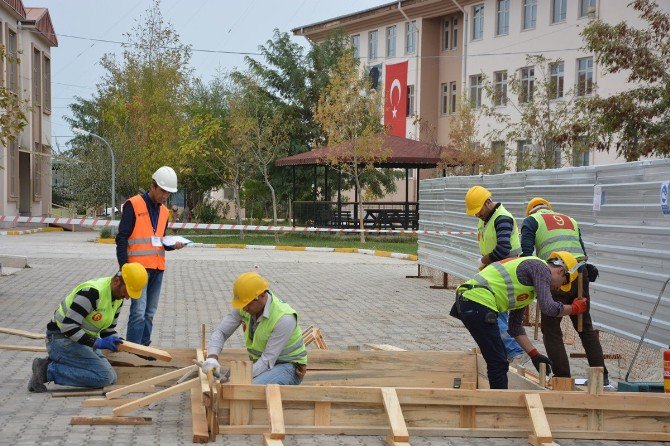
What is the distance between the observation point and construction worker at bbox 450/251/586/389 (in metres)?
7.99

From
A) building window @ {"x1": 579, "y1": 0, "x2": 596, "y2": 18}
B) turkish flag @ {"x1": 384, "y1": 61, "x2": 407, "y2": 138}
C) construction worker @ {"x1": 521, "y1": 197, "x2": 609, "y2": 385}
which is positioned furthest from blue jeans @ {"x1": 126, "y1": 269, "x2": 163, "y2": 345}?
turkish flag @ {"x1": 384, "y1": 61, "x2": 407, "y2": 138}

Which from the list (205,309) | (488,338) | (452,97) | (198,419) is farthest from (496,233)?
(452,97)

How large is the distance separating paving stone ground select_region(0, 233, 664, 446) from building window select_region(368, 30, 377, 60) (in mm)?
25036

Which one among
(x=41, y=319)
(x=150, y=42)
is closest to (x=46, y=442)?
(x=41, y=319)

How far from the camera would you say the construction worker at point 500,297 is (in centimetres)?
799

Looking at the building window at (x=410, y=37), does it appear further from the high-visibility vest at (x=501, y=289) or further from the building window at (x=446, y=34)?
the high-visibility vest at (x=501, y=289)

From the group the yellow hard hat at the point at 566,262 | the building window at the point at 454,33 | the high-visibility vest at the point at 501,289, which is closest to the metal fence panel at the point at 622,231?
the yellow hard hat at the point at 566,262

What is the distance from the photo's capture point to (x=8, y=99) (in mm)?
16844

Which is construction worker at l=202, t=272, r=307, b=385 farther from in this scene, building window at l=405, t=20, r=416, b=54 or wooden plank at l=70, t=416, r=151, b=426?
building window at l=405, t=20, r=416, b=54

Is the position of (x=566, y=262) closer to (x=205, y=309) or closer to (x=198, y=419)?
(x=198, y=419)

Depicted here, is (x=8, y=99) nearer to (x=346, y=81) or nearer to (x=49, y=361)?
(x=49, y=361)

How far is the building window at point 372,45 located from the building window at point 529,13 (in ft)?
44.4

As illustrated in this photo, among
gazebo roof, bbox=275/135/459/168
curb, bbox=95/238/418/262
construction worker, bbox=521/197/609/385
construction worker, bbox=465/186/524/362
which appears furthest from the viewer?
gazebo roof, bbox=275/135/459/168

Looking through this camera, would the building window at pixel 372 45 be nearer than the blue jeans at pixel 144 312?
No
